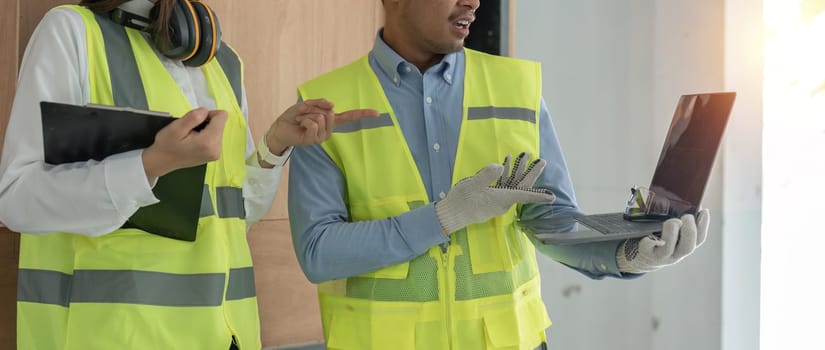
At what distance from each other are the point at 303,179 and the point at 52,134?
18.6 inches

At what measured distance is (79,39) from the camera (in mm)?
1191

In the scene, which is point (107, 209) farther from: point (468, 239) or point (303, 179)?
point (468, 239)

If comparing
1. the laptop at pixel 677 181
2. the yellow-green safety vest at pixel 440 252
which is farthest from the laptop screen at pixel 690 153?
the yellow-green safety vest at pixel 440 252

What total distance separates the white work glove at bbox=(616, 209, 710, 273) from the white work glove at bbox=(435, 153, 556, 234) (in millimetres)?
172

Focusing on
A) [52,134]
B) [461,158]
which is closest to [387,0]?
[461,158]

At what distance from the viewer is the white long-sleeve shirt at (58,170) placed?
108 centimetres

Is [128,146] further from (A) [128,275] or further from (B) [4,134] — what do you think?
(B) [4,134]

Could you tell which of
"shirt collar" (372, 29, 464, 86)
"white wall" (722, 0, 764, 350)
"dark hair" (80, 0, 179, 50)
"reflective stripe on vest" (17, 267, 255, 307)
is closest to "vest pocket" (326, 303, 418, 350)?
"reflective stripe on vest" (17, 267, 255, 307)

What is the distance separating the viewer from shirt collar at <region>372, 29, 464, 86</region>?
58.1 inches

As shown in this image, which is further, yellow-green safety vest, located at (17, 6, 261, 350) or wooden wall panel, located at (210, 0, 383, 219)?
wooden wall panel, located at (210, 0, 383, 219)

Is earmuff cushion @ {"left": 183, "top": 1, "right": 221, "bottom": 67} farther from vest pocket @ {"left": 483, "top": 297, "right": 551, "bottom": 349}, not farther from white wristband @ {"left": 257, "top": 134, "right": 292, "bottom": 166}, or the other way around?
vest pocket @ {"left": 483, "top": 297, "right": 551, "bottom": 349}

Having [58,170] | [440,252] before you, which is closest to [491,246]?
[440,252]

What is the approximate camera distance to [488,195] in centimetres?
127

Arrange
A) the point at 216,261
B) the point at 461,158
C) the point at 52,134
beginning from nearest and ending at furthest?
the point at 52,134
the point at 216,261
the point at 461,158
